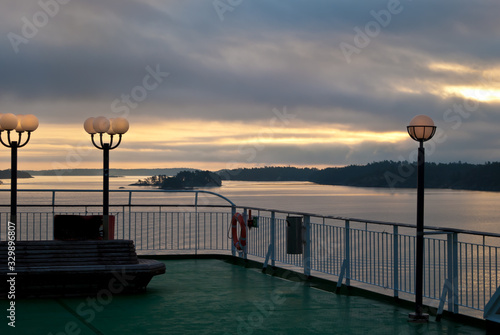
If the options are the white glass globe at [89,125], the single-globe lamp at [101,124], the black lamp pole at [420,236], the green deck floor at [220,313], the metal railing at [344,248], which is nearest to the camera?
the green deck floor at [220,313]

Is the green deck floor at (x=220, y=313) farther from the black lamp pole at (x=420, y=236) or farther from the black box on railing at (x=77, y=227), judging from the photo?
the black box on railing at (x=77, y=227)

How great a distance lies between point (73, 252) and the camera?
912 centimetres

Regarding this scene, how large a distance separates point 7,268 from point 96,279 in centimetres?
119

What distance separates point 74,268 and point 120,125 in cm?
357

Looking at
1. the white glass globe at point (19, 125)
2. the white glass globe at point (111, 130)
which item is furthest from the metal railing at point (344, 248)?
the white glass globe at point (111, 130)

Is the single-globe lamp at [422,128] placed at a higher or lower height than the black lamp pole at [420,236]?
higher

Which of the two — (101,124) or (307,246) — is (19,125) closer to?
(101,124)

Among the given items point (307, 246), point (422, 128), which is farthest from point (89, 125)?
point (422, 128)

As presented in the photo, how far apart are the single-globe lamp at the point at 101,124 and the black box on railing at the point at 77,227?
216 cm

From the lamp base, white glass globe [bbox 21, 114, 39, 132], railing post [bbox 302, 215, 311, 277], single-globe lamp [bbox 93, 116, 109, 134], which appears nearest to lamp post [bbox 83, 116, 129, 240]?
single-globe lamp [bbox 93, 116, 109, 134]

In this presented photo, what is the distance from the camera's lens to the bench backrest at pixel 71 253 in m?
8.87

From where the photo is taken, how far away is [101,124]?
11.4 meters

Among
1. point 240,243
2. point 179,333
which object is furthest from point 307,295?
point 240,243

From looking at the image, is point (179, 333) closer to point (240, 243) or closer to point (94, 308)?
point (94, 308)
